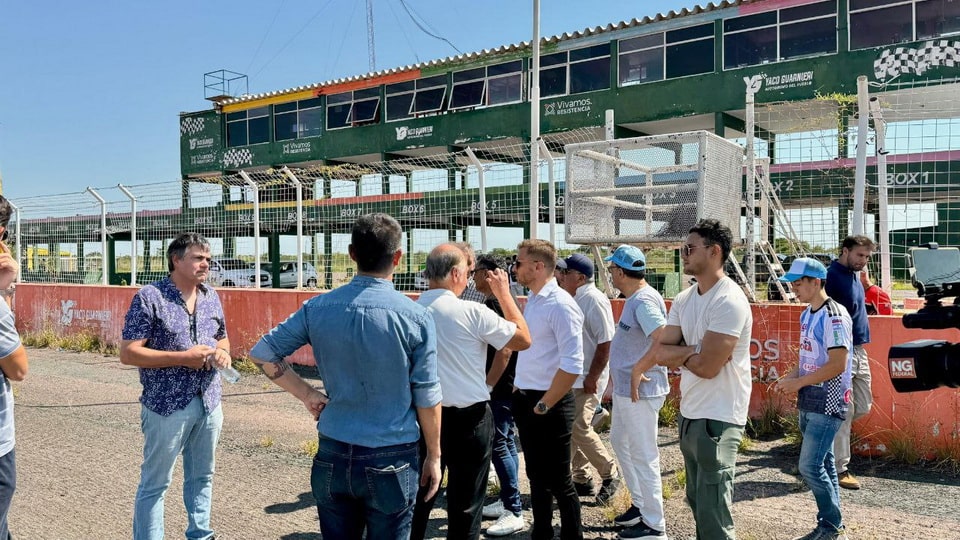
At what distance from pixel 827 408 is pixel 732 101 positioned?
16.8 m

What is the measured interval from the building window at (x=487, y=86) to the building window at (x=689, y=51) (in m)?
4.84

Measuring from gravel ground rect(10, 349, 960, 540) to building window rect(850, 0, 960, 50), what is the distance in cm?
1502

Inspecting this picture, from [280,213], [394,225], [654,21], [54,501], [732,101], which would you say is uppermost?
[654,21]

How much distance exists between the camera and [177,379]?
149 inches

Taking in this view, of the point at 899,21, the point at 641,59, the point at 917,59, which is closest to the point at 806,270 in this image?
the point at 917,59

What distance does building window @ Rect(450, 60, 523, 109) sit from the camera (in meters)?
23.8

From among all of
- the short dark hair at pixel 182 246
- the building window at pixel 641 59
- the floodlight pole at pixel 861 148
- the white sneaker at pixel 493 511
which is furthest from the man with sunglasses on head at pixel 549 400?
Answer: the building window at pixel 641 59

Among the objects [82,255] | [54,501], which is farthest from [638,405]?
[82,255]

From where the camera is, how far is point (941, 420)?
593 centimetres

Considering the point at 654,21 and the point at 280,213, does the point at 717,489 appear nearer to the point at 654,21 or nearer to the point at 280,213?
the point at 280,213

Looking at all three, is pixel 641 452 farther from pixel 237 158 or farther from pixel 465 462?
pixel 237 158

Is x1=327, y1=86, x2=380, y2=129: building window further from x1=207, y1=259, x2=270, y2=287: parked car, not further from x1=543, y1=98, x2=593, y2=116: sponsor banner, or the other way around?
x1=207, y1=259, x2=270, y2=287: parked car

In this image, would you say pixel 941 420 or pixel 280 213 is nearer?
pixel 941 420

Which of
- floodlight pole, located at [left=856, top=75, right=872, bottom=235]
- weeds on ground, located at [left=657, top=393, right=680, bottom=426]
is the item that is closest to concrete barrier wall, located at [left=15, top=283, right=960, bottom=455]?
weeds on ground, located at [left=657, top=393, right=680, bottom=426]
